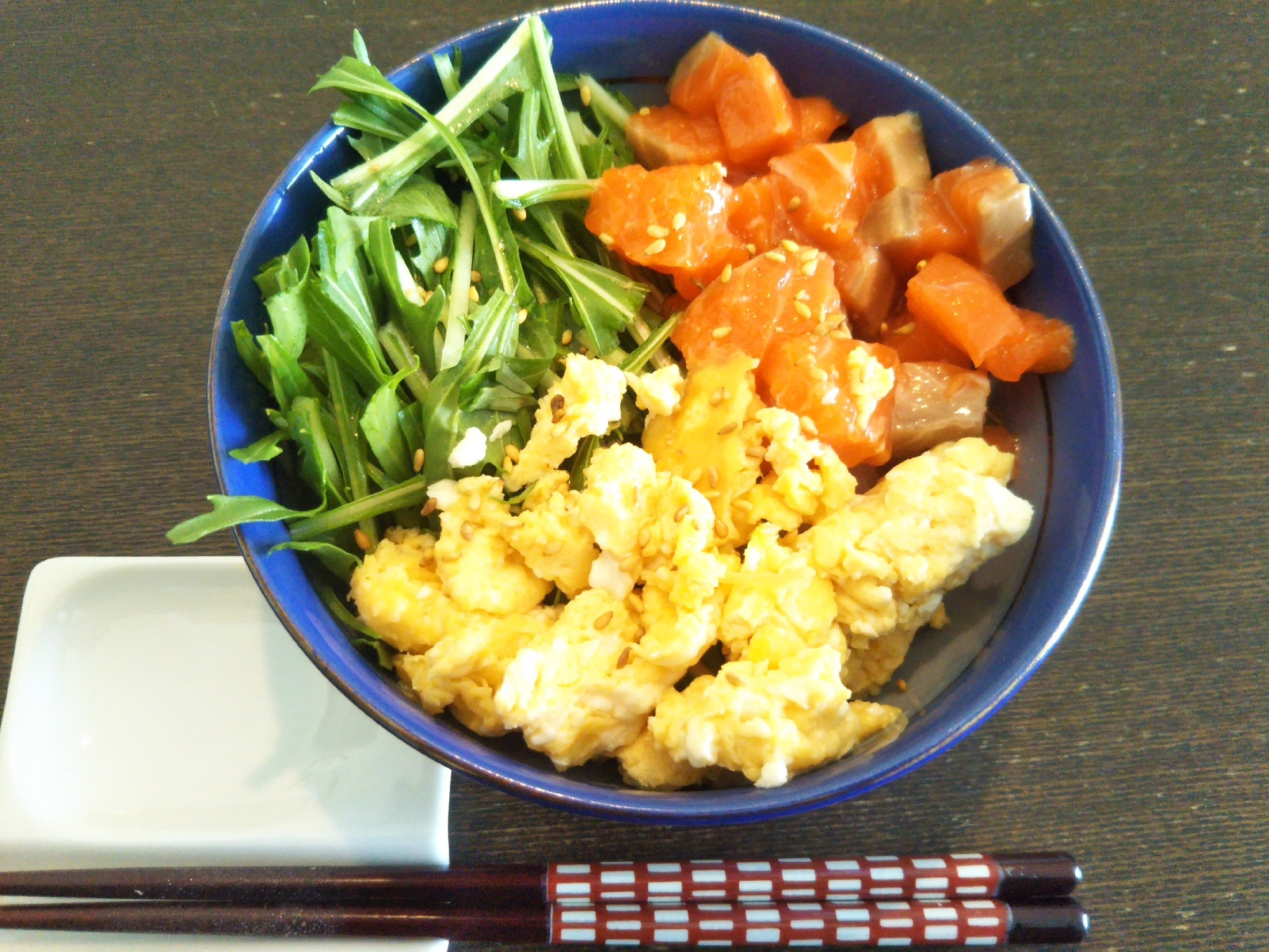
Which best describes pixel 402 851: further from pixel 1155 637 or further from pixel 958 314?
pixel 1155 637

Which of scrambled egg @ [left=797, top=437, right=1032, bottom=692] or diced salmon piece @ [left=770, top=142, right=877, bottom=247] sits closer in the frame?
scrambled egg @ [left=797, top=437, right=1032, bottom=692]

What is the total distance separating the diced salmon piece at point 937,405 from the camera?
1.59 meters

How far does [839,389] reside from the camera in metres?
1.55

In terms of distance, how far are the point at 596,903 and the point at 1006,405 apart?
1.35m

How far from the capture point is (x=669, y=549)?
1.45 m

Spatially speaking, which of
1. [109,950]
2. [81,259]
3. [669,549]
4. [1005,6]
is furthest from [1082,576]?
[81,259]

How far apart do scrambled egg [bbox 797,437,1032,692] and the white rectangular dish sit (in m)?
0.95

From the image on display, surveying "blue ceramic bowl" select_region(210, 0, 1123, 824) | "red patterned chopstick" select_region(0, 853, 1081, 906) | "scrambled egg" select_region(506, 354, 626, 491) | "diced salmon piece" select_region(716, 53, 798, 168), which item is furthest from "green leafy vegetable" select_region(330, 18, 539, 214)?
"red patterned chopstick" select_region(0, 853, 1081, 906)

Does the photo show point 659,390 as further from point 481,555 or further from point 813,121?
point 813,121

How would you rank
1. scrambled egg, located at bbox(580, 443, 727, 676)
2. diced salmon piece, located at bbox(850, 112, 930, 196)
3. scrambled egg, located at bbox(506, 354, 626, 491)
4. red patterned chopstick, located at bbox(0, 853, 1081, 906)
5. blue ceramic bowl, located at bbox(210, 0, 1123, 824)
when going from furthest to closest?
1. diced salmon piece, located at bbox(850, 112, 930, 196)
2. red patterned chopstick, located at bbox(0, 853, 1081, 906)
3. scrambled egg, located at bbox(506, 354, 626, 491)
4. scrambled egg, located at bbox(580, 443, 727, 676)
5. blue ceramic bowl, located at bbox(210, 0, 1123, 824)

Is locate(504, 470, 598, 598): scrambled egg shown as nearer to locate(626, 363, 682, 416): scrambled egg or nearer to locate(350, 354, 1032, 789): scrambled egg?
locate(350, 354, 1032, 789): scrambled egg

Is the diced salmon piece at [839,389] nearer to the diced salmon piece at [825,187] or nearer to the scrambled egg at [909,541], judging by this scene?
the scrambled egg at [909,541]

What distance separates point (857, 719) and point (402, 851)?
3.27 feet

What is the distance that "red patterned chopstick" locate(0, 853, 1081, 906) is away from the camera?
1617mm
